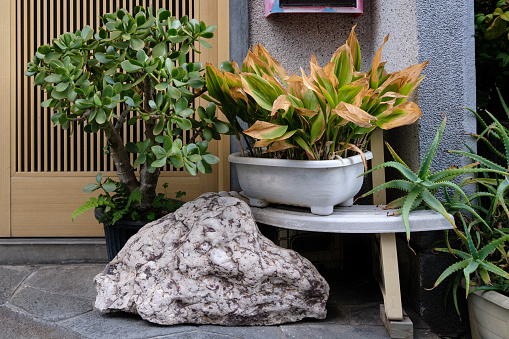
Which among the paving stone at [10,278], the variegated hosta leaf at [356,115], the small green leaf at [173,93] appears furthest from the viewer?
the paving stone at [10,278]

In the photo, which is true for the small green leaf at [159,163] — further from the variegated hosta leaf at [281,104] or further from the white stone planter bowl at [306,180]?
the variegated hosta leaf at [281,104]

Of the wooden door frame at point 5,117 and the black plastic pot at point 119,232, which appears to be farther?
the wooden door frame at point 5,117

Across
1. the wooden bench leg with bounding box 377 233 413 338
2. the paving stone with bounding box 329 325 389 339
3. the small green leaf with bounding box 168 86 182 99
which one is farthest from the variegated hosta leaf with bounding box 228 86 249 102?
the paving stone with bounding box 329 325 389 339

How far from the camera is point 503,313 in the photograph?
5.80ft

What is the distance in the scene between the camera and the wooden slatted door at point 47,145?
287cm

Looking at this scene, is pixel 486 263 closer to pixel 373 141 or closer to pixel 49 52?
pixel 373 141

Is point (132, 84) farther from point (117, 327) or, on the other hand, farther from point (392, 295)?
point (392, 295)

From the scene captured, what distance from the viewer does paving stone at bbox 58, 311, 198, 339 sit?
186 cm

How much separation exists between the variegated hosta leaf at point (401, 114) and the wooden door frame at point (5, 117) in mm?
2415

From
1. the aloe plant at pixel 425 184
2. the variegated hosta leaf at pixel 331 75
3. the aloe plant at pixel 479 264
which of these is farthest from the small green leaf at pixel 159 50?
the aloe plant at pixel 479 264

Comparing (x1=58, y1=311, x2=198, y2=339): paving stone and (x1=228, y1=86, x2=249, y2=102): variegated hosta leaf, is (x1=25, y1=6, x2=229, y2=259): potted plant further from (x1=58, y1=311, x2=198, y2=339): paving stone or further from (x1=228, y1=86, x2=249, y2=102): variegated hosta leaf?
(x1=58, y1=311, x2=198, y2=339): paving stone

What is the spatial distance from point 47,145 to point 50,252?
28.4 inches

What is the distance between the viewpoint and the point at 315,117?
193 centimetres

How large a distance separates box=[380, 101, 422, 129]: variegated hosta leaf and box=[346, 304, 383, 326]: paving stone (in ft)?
3.06
